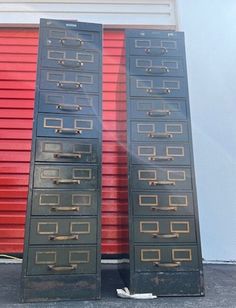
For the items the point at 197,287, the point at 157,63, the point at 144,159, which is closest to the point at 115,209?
the point at 144,159

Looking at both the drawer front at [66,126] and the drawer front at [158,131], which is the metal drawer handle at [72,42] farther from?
the drawer front at [158,131]

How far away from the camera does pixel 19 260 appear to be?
105 inches

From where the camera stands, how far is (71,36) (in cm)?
216

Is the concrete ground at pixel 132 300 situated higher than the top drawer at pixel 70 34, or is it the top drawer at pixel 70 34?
the top drawer at pixel 70 34

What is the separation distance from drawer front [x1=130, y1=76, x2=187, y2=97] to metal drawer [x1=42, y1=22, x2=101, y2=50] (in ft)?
1.30

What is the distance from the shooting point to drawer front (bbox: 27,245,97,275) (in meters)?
1.73

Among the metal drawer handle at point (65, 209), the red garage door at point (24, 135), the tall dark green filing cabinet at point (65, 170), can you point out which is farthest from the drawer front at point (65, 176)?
the red garage door at point (24, 135)

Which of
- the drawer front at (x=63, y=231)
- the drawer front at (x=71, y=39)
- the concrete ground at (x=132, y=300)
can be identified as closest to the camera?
the concrete ground at (x=132, y=300)

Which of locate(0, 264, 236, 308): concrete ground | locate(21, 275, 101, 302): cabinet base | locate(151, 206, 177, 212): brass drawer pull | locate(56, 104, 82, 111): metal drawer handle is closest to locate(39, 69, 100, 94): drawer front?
locate(56, 104, 82, 111): metal drawer handle

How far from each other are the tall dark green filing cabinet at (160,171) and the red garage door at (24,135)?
405 millimetres

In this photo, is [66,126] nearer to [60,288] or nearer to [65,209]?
[65,209]

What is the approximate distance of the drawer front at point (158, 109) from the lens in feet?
6.81

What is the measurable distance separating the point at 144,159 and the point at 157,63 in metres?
0.76

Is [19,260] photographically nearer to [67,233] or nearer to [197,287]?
[67,233]
